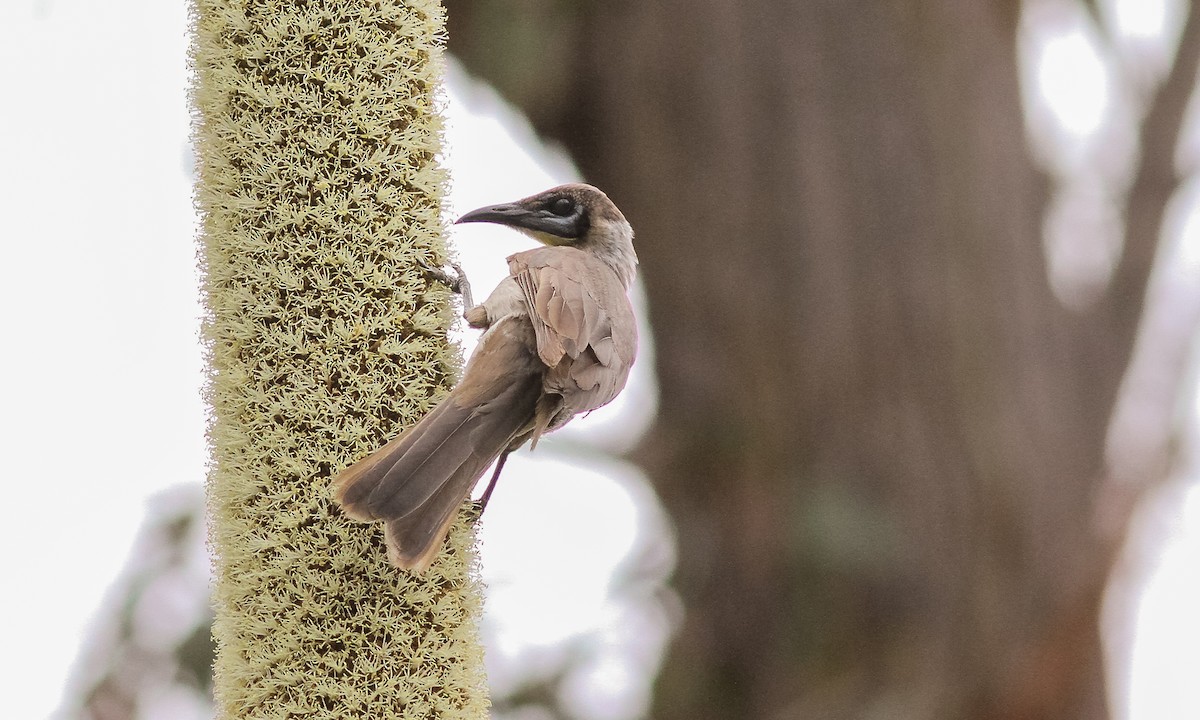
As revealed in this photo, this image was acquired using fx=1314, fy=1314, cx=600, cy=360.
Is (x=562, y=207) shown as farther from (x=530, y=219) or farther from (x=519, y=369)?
(x=519, y=369)

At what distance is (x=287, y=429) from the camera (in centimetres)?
159

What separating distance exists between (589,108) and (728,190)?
607 mm

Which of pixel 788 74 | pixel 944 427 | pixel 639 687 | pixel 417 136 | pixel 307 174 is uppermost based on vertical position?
pixel 788 74

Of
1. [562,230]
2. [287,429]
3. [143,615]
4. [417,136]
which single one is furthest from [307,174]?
[143,615]

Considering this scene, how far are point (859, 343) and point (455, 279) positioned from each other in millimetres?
2937

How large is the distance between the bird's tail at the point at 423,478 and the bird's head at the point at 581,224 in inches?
24.0

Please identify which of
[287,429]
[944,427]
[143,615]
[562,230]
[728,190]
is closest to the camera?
[287,429]

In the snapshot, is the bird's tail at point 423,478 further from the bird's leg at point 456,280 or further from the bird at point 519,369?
the bird's leg at point 456,280

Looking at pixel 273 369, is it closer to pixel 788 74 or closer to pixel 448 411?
pixel 448 411

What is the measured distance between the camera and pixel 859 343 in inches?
174

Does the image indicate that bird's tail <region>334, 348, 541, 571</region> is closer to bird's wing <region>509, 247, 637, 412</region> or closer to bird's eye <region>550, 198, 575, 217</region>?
bird's wing <region>509, 247, 637, 412</region>

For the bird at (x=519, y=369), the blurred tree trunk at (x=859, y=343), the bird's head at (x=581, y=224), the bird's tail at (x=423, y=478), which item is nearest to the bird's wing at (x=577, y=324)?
the bird at (x=519, y=369)

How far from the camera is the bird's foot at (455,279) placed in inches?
64.9

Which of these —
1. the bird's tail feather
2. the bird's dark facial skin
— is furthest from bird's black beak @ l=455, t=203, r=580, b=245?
the bird's tail feather
